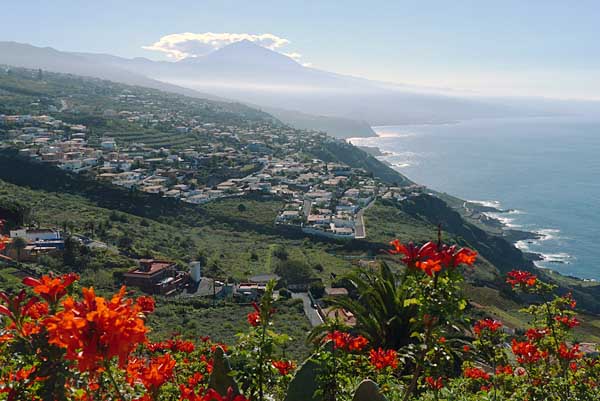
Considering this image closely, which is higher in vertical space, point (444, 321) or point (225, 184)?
point (444, 321)

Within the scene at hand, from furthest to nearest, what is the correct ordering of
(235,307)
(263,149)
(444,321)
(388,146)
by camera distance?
(388,146) → (263,149) → (235,307) → (444,321)

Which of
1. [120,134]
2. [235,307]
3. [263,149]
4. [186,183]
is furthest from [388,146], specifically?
[235,307]

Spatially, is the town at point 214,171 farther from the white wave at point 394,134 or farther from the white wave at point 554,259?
the white wave at point 394,134

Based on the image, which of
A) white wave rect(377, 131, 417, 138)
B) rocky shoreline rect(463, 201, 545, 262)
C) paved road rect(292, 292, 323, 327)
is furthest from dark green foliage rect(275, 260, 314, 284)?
white wave rect(377, 131, 417, 138)

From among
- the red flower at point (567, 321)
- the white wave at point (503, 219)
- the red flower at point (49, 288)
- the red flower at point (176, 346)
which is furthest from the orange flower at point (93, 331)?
the white wave at point (503, 219)

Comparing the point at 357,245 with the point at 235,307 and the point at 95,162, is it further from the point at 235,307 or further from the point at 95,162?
the point at 95,162

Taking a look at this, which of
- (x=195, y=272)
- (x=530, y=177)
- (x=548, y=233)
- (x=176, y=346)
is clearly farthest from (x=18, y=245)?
(x=530, y=177)
